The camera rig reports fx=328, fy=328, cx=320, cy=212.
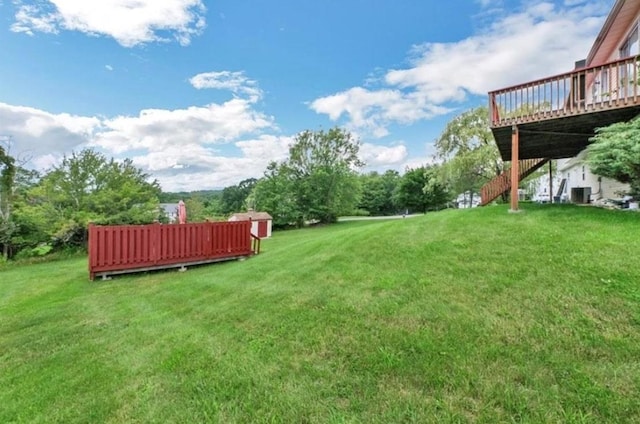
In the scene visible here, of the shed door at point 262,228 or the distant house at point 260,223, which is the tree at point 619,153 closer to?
the distant house at point 260,223

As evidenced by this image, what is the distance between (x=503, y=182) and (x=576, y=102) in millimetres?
6261

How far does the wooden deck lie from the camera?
276 inches

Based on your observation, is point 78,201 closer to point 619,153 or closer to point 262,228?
point 262,228

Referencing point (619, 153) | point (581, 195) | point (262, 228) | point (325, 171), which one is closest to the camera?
point (619, 153)

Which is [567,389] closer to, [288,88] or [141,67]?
[141,67]

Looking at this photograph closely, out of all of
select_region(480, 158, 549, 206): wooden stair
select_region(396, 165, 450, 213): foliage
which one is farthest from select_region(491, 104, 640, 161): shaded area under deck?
select_region(396, 165, 450, 213): foliage

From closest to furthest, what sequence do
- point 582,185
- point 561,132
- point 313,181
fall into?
point 561,132 → point 582,185 → point 313,181

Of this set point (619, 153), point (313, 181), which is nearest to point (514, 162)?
point (619, 153)

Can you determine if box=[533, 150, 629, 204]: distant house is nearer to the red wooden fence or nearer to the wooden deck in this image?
the wooden deck

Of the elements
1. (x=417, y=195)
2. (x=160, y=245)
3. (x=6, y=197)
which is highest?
(x=417, y=195)

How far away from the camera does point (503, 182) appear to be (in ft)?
43.8

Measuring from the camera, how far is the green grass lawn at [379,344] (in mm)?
2551

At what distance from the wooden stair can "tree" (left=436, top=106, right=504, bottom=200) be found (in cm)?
415

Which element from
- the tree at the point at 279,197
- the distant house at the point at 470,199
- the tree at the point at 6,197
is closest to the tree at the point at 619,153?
the distant house at the point at 470,199
